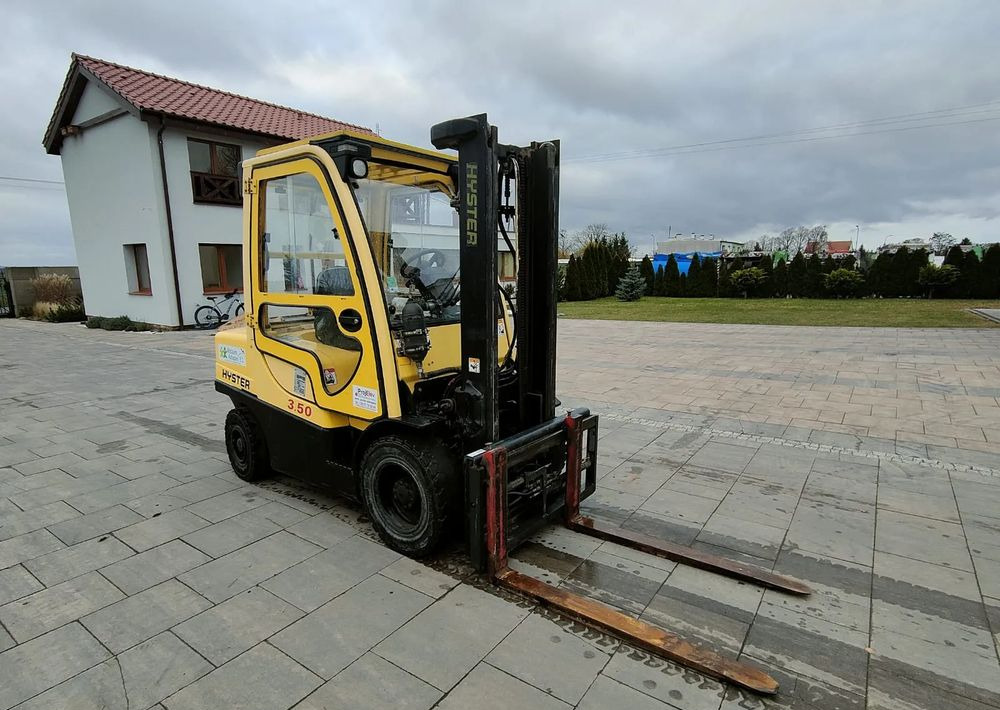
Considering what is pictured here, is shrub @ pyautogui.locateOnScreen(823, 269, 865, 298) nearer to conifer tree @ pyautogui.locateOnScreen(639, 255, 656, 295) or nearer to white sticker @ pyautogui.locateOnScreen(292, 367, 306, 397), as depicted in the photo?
conifer tree @ pyautogui.locateOnScreen(639, 255, 656, 295)

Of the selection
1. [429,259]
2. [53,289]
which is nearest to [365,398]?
[429,259]

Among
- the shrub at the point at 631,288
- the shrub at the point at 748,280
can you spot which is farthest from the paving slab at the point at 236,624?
the shrub at the point at 748,280

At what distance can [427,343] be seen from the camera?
3236mm

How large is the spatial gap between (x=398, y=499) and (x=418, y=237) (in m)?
1.71

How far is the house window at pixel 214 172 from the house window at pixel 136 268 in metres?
2.76

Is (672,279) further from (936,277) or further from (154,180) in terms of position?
(154,180)

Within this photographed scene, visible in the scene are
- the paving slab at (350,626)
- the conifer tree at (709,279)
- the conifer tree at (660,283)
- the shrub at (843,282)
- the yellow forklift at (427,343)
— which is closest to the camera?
the paving slab at (350,626)

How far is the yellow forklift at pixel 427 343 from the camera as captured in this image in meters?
2.97

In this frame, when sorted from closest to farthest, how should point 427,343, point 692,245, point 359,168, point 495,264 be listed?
point 495,264 → point 359,168 → point 427,343 → point 692,245

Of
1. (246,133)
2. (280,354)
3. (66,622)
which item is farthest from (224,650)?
(246,133)

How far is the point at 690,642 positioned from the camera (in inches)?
102

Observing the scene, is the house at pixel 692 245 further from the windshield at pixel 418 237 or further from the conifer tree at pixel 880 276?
the windshield at pixel 418 237

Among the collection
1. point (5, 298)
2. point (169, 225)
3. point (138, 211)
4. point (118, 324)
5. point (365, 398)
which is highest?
point (138, 211)

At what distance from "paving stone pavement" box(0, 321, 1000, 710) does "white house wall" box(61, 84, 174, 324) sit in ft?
35.0
